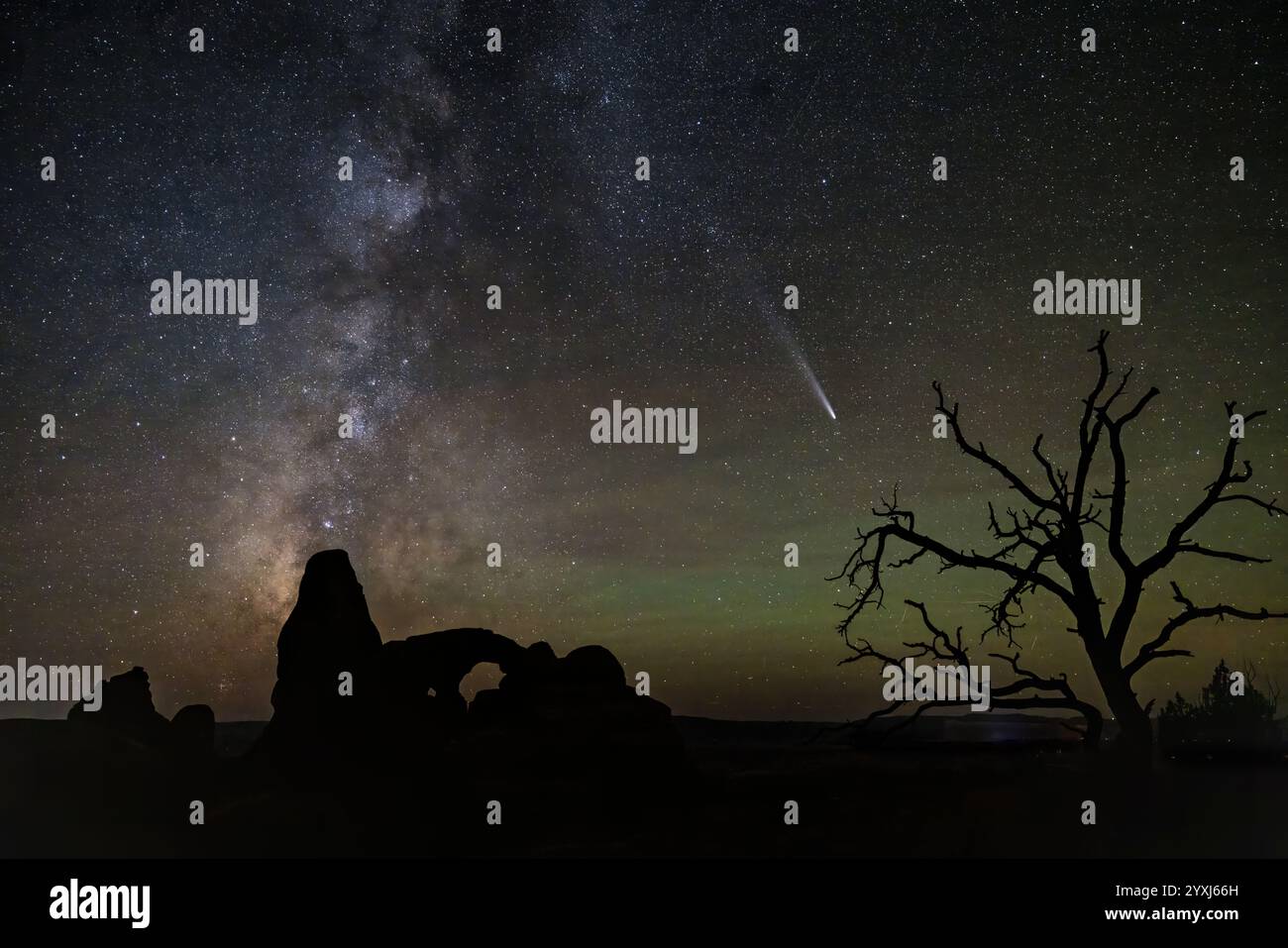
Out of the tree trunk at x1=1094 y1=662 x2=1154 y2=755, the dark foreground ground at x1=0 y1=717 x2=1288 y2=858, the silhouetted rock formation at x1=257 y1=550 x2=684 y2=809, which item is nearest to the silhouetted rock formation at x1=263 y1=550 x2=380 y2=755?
the silhouetted rock formation at x1=257 y1=550 x2=684 y2=809

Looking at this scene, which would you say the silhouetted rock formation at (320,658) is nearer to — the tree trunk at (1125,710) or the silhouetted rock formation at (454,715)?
the silhouetted rock formation at (454,715)

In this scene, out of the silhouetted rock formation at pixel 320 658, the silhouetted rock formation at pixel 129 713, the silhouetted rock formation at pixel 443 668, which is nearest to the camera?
the silhouetted rock formation at pixel 443 668

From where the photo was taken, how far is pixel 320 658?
2548 centimetres

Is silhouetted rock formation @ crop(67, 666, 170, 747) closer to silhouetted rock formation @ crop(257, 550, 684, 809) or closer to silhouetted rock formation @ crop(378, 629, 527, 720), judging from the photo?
silhouetted rock formation @ crop(257, 550, 684, 809)

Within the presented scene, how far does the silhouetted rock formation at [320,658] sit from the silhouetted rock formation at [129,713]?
276 centimetres

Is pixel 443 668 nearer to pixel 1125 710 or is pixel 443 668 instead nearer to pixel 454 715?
pixel 454 715

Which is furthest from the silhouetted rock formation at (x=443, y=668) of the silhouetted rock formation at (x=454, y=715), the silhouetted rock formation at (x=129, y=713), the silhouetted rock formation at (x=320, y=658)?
the silhouetted rock formation at (x=129, y=713)

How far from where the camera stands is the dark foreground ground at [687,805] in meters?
13.8

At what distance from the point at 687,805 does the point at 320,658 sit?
1121cm

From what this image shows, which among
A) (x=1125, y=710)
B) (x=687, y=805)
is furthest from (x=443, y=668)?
(x=1125, y=710)

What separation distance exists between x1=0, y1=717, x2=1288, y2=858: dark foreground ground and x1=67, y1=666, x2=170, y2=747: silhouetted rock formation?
0.49 metres

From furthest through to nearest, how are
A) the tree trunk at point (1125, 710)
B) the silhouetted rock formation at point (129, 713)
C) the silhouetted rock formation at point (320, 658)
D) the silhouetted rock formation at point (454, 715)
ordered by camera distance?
the silhouetted rock formation at point (320, 658) → the silhouetted rock formation at point (129, 713) → the silhouetted rock formation at point (454, 715) → the tree trunk at point (1125, 710)
